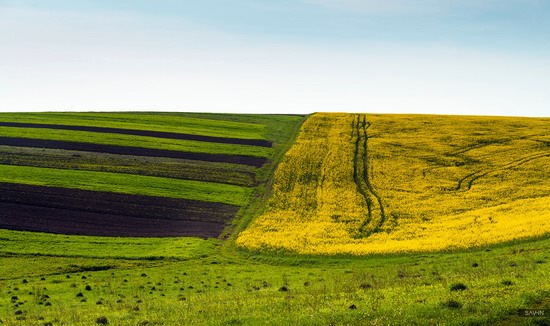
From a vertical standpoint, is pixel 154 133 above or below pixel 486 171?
above

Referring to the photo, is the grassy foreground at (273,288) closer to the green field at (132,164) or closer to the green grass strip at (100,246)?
A: the green grass strip at (100,246)

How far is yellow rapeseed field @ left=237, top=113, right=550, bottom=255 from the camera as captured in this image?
49.7m

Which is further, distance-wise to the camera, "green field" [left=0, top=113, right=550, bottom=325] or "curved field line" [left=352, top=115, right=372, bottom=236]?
"curved field line" [left=352, top=115, right=372, bottom=236]

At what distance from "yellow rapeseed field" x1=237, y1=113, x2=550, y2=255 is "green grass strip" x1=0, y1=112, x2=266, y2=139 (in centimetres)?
1288

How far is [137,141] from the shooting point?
298 ft

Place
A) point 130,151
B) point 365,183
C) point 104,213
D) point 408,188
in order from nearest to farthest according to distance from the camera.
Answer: point 104,213
point 408,188
point 365,183
point 130,151

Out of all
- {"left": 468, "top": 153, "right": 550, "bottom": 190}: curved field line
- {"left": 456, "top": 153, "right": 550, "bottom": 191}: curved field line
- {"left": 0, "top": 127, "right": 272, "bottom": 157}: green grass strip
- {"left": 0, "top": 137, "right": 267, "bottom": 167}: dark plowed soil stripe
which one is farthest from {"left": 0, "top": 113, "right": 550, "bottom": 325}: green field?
{"left": 468, "top": 153, "right": 550, "bottom": 190}: curved field line

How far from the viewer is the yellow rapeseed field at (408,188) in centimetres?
4966

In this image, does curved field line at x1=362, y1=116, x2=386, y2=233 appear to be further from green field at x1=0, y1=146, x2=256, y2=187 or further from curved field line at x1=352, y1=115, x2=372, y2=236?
green field at x1=0, y1=146, x2=256, y2=187

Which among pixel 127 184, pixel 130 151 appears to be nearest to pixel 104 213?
pixel 127 184

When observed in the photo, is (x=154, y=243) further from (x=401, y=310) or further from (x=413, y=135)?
(x=413, y=135)

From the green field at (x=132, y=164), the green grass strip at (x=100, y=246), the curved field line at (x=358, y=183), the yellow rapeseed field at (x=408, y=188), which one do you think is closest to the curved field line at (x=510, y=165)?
the yellow rapeseed field at (x=408, y=188)

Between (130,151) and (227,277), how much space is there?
48.8m

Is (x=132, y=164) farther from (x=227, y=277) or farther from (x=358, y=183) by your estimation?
(x=227, y=277)
